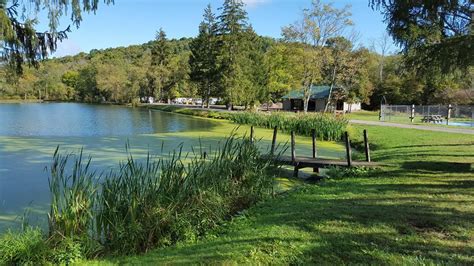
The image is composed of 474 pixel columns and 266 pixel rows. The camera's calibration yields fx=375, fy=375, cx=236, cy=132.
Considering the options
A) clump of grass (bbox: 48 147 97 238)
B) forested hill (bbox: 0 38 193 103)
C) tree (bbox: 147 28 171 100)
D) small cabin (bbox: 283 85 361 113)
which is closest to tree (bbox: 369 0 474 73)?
clump of grass (bbox: 48 147 97 238)

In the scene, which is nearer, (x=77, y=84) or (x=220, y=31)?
(x=220, y=31)

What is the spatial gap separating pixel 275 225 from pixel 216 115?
1228 inches

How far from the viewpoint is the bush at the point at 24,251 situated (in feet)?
13.3

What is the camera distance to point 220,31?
1746 inches

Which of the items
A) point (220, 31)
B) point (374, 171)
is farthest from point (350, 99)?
point (374, 171)

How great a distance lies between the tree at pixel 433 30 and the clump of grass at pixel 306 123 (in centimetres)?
763

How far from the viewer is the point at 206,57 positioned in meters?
46.2

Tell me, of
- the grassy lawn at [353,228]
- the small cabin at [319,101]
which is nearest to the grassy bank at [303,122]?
the grassy lawn at [353,228]

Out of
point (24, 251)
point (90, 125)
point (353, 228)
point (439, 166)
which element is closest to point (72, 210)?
point (24, 251)

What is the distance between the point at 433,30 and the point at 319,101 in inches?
1534

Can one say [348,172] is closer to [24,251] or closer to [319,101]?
[24,251]

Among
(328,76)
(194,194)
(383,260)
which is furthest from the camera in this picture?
(328,76)

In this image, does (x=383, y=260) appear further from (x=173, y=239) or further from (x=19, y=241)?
(x=19, y=241)

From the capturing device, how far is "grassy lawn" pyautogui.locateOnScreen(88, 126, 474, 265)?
12.3 feet
